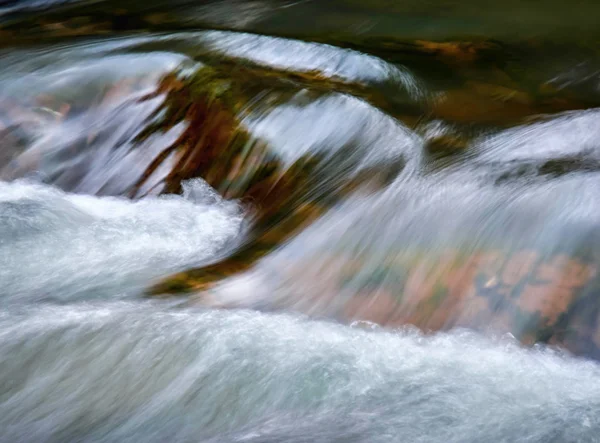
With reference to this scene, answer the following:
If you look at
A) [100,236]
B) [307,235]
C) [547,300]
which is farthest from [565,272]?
[100,236]

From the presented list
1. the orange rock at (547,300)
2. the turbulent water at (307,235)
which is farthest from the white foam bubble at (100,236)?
the orange rock at (547,300)

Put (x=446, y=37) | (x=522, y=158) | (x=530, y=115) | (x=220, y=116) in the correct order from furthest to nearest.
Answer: (x=446, y=37) → (x=220, y=116) → (x=530, y=115) → (x=522, y=158)

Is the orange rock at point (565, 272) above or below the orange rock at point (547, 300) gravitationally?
above

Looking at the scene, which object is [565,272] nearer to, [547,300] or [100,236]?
[547,300]

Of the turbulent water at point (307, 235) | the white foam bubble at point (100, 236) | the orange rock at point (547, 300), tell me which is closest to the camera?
the turbulent water at point (307, 235)

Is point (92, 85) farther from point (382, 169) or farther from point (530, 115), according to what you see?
point (530, 115)

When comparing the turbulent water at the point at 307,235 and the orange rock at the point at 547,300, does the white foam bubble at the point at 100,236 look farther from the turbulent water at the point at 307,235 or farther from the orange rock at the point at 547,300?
the orange rock at the point at 547,300

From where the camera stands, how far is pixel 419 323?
336 cm

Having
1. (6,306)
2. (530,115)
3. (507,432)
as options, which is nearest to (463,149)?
(530,115)

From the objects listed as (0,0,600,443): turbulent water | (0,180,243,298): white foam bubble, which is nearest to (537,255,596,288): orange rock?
(0,0,600,443): turbulent water

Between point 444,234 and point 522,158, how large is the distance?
2.34 ft

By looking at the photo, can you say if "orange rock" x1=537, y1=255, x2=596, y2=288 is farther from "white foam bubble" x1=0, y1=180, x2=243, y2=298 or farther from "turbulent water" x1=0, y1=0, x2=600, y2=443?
"white foam bubble" x1=0, y1=180, x2=243, y2=298

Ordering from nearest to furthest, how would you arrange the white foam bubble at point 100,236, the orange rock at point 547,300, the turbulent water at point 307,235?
the turbulent water at point 307,235 → the orange rock at point 547,300 → the white foam bubble at point 100,236

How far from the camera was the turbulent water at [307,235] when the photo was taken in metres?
3.03
